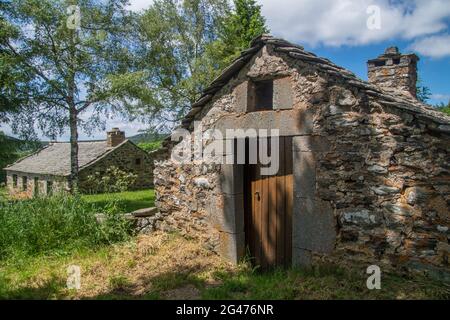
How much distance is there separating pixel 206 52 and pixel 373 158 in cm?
1607

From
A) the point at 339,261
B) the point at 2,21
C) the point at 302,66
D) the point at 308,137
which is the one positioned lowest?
the point at 339,261

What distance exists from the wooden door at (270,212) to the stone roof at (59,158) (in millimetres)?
16091

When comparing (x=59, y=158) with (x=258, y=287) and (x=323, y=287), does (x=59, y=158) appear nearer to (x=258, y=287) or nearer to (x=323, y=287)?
(x=258, y=287)

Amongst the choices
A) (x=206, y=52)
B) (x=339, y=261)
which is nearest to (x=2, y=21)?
(x=206, y=52)

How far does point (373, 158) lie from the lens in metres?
4.34

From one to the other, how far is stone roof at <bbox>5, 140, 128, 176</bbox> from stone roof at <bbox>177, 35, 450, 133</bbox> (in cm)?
1577

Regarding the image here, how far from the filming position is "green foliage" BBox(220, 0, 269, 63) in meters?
17.8

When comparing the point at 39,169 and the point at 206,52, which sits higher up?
the point at 206,52

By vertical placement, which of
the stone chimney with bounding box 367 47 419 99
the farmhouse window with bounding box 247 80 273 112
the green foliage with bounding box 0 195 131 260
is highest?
the stone chimney with bounding box 367 47 419 99

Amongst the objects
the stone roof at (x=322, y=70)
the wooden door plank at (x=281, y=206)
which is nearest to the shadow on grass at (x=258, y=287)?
the wooden door plank at (x=281, y=206)

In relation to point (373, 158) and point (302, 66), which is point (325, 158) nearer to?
point (373, 158)

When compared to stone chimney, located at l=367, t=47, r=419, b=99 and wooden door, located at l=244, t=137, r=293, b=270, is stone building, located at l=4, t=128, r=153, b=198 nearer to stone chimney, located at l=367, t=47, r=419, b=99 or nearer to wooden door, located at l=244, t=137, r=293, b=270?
wooden door, located at l=244, t=137, r=293, b=270
